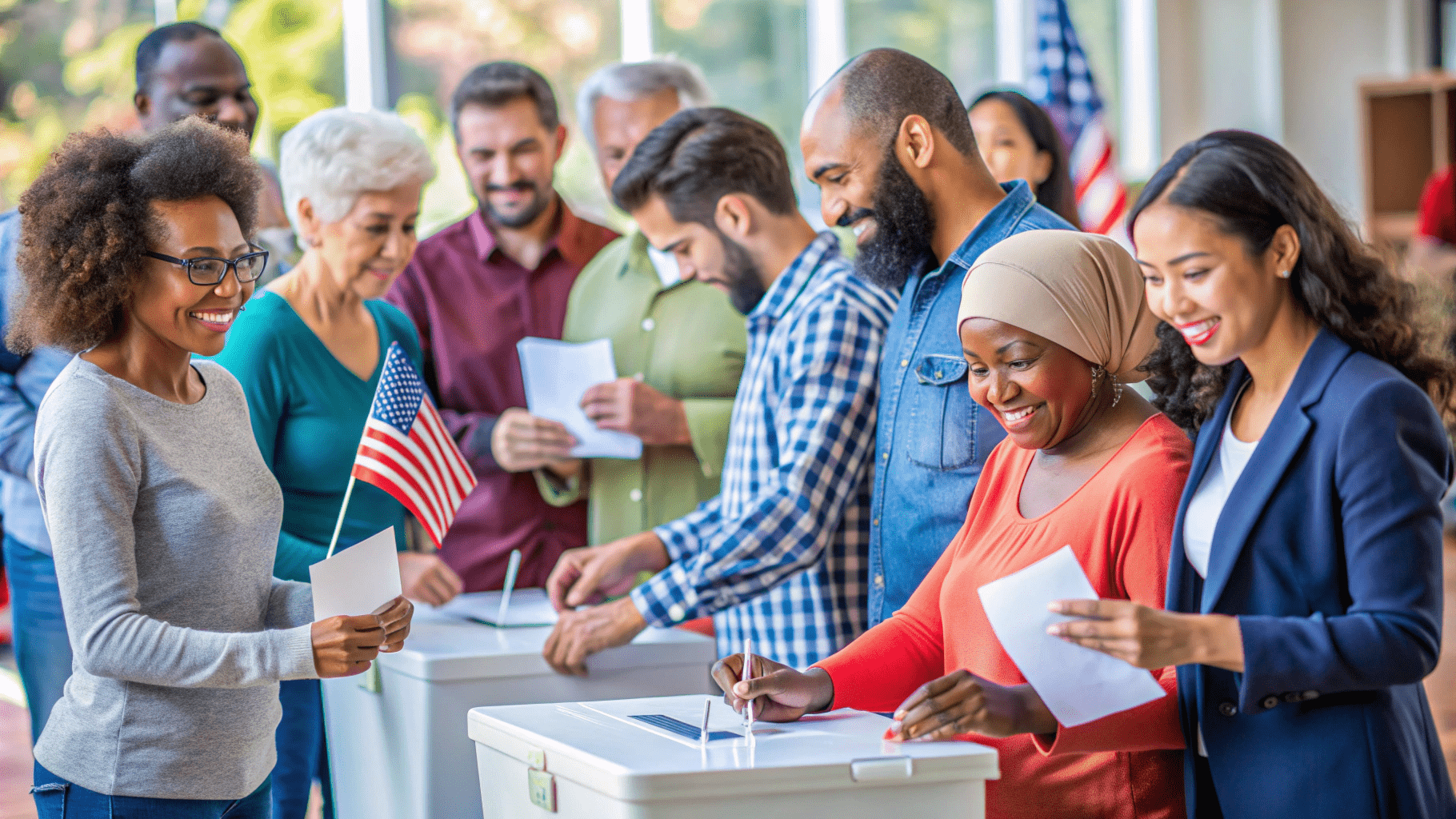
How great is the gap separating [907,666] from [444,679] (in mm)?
692

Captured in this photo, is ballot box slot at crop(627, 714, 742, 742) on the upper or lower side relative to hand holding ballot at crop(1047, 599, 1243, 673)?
lower

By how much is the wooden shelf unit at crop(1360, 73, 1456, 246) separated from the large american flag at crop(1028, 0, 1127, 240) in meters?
3.88

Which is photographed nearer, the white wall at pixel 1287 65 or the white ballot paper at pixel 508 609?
the white ballot paper at pixel 508 609

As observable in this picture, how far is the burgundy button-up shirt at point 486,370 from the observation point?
2.86m

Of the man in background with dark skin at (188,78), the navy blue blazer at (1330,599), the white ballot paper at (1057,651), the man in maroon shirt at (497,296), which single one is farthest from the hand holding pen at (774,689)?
the man in background with dark skin at (188,78)

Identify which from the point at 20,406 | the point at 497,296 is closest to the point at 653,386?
the point at 497,296

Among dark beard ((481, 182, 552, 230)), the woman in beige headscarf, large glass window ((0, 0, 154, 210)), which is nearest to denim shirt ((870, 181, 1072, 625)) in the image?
the woman in beige headscarf

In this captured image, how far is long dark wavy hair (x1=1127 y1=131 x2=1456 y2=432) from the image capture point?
4.05 feet

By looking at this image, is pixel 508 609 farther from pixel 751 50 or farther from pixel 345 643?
pixel 751 50

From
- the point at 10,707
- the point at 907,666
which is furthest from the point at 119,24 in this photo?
the point at 907,666

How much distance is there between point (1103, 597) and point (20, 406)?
1890 mm

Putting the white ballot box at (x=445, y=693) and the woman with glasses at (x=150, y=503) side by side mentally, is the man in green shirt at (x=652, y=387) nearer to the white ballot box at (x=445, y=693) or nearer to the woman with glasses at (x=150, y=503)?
the white ballot box at (x=445, y=693)

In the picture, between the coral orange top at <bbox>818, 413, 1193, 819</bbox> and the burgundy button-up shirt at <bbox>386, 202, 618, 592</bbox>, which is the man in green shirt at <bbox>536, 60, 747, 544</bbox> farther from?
the coral orange top at <bbox>818, 413, 1193, 819</bbox>

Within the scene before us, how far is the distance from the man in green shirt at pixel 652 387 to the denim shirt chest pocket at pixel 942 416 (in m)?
0.82
